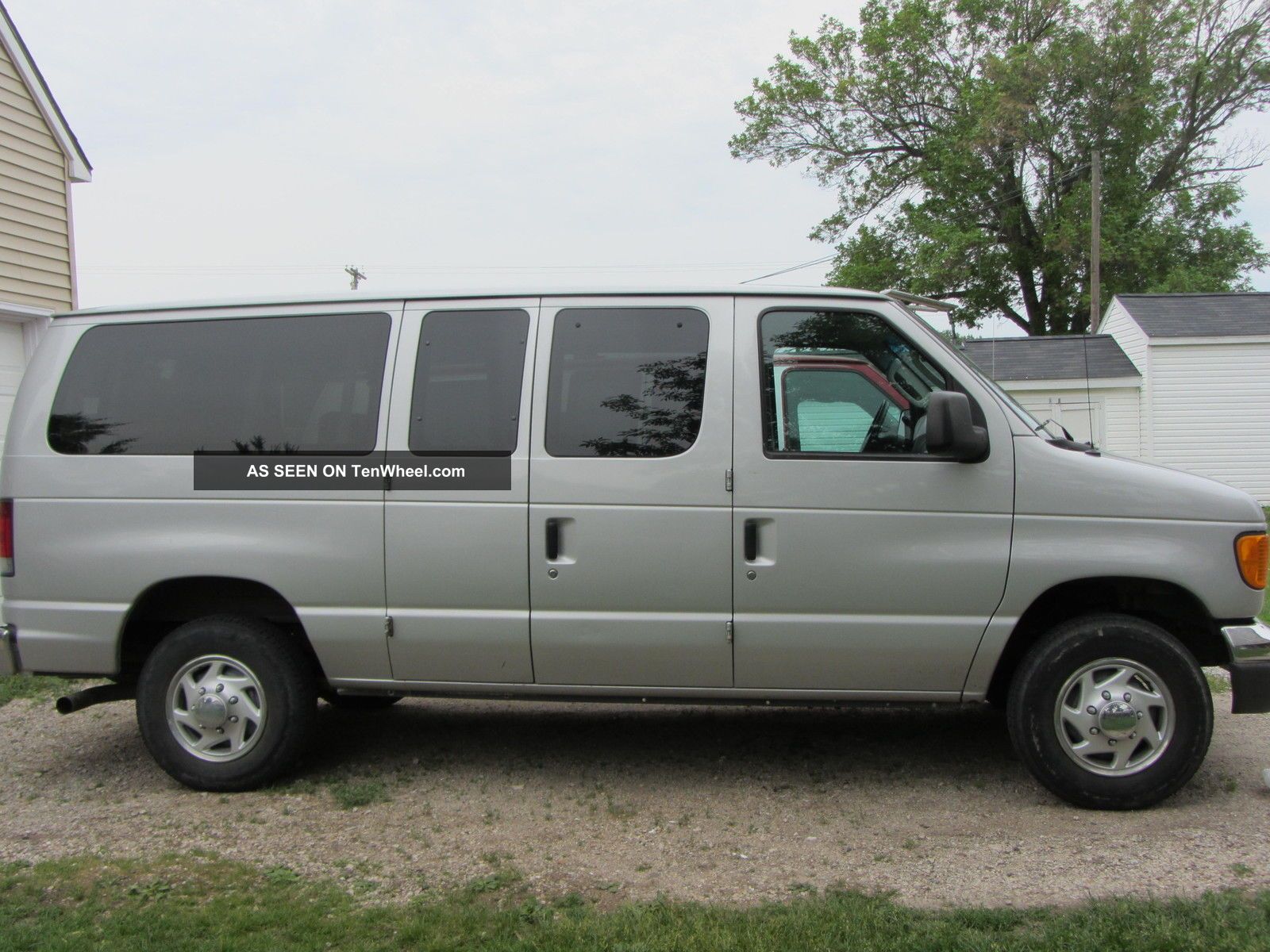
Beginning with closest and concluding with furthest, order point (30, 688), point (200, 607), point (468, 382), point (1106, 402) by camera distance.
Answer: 1. point (468, 382)
2. point (200, 607)
3. point (30, 688)
4. point (1106, 402)

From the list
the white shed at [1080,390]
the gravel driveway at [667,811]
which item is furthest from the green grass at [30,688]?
the white shed at [1080,390]

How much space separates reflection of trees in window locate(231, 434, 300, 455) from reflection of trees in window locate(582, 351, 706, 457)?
4.42 feet

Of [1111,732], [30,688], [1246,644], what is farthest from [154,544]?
[1246,644]

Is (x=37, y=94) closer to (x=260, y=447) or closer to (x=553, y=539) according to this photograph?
(x=260, y=447)

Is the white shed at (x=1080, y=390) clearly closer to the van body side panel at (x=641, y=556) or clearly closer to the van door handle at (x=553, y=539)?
the van body side panel at (x=641, y=556)

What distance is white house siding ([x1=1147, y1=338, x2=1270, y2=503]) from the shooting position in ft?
77.6

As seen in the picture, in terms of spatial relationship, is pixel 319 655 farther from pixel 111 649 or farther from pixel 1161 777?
pixel 1161 777

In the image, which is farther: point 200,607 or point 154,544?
point 200,607

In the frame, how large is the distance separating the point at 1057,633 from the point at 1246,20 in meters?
35.7

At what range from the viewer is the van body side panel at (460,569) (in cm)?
498

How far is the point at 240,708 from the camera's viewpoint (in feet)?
17.1

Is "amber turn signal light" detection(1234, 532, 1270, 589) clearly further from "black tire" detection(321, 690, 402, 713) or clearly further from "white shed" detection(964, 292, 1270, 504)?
"white shed" detection(964, 292, 1270, 504)

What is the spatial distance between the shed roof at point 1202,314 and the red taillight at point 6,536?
23.0 metres

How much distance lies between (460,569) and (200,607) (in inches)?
52.6
